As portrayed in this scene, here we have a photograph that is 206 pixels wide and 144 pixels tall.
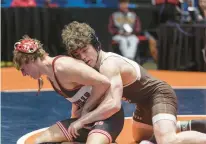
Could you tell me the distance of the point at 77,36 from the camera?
439 cm

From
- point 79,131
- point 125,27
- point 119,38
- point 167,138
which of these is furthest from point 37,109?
point 125,27

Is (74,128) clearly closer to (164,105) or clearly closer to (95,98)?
(95,98)

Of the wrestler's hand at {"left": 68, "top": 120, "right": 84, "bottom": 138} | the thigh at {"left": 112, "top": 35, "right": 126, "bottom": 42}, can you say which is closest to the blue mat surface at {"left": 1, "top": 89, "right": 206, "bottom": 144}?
the wrestler's hand at {"left": 68, "top": 120, "right": 84, "bottom": 138}

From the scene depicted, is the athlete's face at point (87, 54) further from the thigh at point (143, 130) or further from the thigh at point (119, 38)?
the thigh at point (119, 38)

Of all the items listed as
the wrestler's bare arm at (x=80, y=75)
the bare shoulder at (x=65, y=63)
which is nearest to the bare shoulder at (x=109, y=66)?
the wrestler's bare arm at (x=80, y=75)

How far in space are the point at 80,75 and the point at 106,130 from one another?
1.49ft

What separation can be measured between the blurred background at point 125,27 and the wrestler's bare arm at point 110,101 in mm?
5613

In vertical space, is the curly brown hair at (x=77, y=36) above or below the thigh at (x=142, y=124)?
above

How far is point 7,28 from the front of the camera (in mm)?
10609

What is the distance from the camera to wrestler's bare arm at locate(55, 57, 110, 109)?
4281mm

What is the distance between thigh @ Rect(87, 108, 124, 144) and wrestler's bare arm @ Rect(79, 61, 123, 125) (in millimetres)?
48

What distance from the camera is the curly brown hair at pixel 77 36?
4.36 m

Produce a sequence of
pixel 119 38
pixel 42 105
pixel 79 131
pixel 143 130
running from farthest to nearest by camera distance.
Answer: pixel 119 38 < pixel 42 105 < pixel 143 130 < pixel 79 131

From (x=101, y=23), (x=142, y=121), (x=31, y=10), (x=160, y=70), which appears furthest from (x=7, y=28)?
(x=142, y=121)
